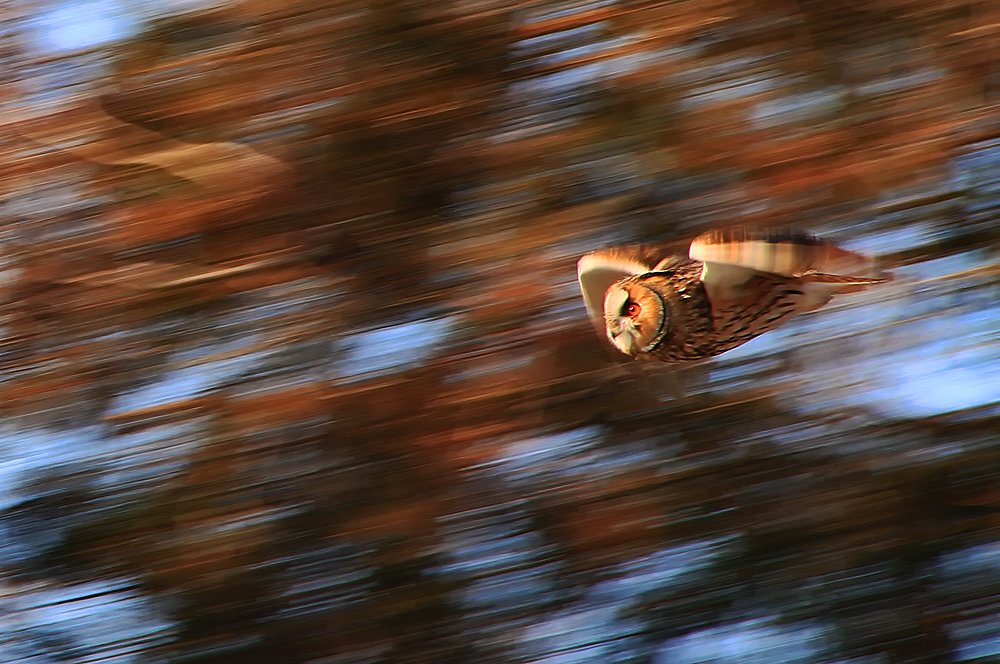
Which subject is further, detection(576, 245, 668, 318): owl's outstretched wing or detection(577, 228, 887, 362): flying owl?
detection(576, 245, 668, 318): owl's outstretched wing

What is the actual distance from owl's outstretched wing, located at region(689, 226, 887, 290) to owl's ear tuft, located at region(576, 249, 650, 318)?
0.56 feet

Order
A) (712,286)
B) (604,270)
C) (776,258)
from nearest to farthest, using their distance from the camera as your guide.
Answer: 1. (776,258)
2. (712,286)
3. (604,270)

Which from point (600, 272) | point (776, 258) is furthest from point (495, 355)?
point (776, 258)

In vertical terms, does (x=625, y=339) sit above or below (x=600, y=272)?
below

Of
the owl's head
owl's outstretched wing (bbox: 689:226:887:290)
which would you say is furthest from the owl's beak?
owl's outstretched wing (bbox: 689:226:887:290)

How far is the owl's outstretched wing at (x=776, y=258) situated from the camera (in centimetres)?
220

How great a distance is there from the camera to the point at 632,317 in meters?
2.49

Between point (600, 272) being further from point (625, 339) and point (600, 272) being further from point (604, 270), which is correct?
point (625, 339)

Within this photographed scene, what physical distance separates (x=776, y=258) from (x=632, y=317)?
37 cm

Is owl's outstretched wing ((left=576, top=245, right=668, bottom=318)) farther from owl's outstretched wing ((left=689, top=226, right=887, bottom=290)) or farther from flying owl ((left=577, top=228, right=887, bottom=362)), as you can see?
owl's outstretched wing ((left=689, top=226, right=887, bottom=290))

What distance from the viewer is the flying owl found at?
2.24 meters

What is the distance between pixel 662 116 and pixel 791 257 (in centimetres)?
71

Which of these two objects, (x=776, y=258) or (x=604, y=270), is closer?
(x=776, y=258)

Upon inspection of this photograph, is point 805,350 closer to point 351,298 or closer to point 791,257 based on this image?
point 791,257
